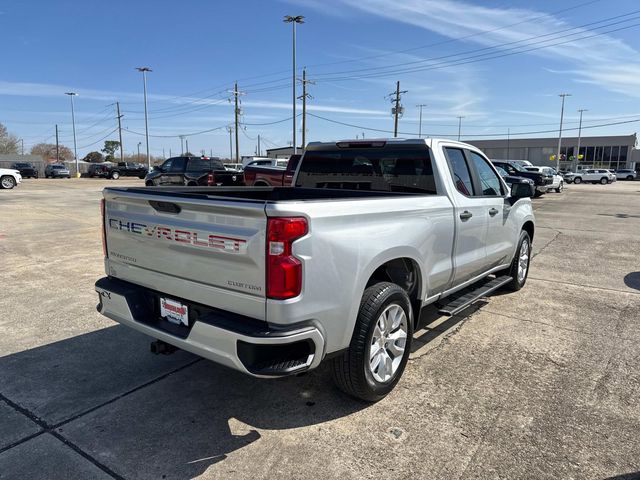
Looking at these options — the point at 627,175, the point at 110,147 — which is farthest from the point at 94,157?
the point at 627,175

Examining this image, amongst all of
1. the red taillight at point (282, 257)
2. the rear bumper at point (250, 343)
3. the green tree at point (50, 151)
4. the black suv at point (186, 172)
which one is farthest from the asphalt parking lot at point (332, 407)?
the green tree at point (50, 151)

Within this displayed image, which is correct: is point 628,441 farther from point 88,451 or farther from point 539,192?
point 539,192

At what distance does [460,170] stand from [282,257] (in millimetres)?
2752

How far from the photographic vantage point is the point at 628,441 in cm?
298

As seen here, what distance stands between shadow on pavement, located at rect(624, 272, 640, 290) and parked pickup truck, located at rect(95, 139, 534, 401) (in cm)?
365

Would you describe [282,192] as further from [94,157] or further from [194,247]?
[94,157]

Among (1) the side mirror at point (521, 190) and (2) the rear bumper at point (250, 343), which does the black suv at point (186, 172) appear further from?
(2) the rear bumper at point (250, 343)

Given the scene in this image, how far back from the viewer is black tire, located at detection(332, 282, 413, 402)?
3.13 meters

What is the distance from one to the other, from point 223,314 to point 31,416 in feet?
5.25

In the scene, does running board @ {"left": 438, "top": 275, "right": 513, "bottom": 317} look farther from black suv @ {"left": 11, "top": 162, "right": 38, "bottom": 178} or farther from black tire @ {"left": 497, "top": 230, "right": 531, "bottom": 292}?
black suv @ {"left": 11, "top": 162, "right": 38, "bottom": 178}

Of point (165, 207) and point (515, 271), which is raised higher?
point (165, 207)

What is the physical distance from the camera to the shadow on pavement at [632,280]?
678cm

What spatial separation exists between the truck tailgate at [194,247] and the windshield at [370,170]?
195cm

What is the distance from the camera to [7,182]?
2634cm
